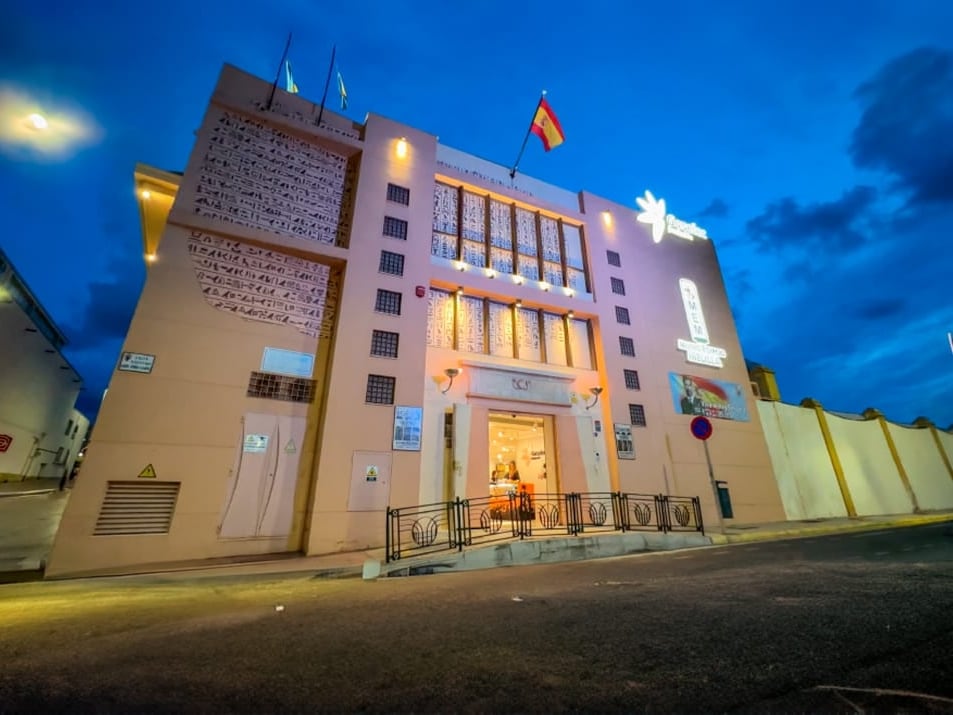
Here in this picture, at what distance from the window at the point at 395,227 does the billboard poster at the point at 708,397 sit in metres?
13.1

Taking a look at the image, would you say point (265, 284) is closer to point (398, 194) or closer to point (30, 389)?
point (398, 194)

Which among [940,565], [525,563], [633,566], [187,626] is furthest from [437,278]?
[940,565]

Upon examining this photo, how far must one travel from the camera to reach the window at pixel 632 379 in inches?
635

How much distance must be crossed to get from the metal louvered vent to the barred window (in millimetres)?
2911

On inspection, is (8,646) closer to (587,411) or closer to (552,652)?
(552,652)

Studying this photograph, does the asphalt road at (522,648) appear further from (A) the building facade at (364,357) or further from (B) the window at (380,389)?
(B) the window at (380,389)

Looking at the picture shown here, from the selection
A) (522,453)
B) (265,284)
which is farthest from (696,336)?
(265,284)

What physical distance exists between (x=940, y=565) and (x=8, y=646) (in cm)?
1015

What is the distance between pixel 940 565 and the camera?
4.91 meters

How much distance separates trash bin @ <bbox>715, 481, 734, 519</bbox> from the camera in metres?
15.7

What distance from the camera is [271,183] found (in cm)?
1266

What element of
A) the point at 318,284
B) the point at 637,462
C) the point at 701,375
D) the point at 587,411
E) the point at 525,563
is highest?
the point at 318,284

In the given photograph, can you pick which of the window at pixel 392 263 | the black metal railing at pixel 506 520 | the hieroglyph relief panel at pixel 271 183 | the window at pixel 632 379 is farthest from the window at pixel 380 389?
the window at pixel 632 379

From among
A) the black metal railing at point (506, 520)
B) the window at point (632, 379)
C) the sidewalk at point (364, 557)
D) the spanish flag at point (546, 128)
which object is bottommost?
the sidewalk at point (364, 557)
